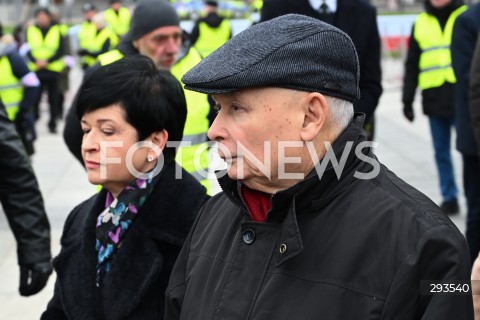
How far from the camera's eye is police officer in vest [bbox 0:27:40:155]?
920 centimetres

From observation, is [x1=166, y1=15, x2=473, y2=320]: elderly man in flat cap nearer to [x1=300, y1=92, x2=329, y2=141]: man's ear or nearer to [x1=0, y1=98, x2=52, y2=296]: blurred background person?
[x1=300, y1=92, x2=329, y2=141]: man's ear

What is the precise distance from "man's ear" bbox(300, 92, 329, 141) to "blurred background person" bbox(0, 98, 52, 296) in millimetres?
2191

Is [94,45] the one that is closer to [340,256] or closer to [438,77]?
[438,77]

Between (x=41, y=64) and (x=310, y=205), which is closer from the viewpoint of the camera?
(x=310, y=205)

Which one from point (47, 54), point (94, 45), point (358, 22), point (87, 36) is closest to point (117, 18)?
point (87, 36)

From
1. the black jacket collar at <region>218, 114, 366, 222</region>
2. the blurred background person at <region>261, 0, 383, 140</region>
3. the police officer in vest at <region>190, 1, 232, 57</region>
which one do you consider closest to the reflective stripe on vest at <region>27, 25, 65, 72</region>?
the police officer in vest at <region>190, 1, 232, 57</region>

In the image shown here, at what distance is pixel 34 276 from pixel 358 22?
2.24 metres

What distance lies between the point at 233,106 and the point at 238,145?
3.5 inches

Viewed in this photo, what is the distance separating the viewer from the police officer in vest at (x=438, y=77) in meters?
7.57

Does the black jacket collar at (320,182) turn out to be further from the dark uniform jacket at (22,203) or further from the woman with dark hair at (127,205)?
the dark uniform jacket at (22,203)

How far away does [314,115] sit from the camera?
2.00 meters

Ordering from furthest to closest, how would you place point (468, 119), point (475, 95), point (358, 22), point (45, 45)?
point (45, 45), point (468, 119), point (358, 22), point (475, 95)

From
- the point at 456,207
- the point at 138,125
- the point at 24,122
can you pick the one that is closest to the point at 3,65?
the point at 24,122

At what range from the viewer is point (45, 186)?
9.78m
